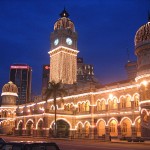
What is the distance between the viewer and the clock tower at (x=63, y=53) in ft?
279

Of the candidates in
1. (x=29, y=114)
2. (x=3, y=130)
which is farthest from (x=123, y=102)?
(x=3, y=130)

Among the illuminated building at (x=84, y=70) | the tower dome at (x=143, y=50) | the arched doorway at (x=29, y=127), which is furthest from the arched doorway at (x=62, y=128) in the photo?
the illuminated building at (x=84, y=70)

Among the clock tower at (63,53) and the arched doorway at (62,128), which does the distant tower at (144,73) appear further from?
the clock tower at (63,53)

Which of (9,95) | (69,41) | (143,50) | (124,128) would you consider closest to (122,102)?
(124,128)

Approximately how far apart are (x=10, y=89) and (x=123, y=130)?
56.4 metres

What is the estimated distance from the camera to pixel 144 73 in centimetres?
4341

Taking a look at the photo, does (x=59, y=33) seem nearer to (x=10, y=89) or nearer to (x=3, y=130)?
(x=10, y=89)

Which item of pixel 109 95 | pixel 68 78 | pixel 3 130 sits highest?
pixel 68 78

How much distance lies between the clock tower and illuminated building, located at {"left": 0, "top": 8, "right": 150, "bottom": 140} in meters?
15.0

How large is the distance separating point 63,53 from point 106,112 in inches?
1401

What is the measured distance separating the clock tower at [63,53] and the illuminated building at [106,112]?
15.0 meters

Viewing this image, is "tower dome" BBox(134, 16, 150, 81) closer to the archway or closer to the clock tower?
the archway

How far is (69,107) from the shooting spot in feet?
220

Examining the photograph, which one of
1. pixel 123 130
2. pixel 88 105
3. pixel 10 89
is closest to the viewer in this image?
pixel 123 130
